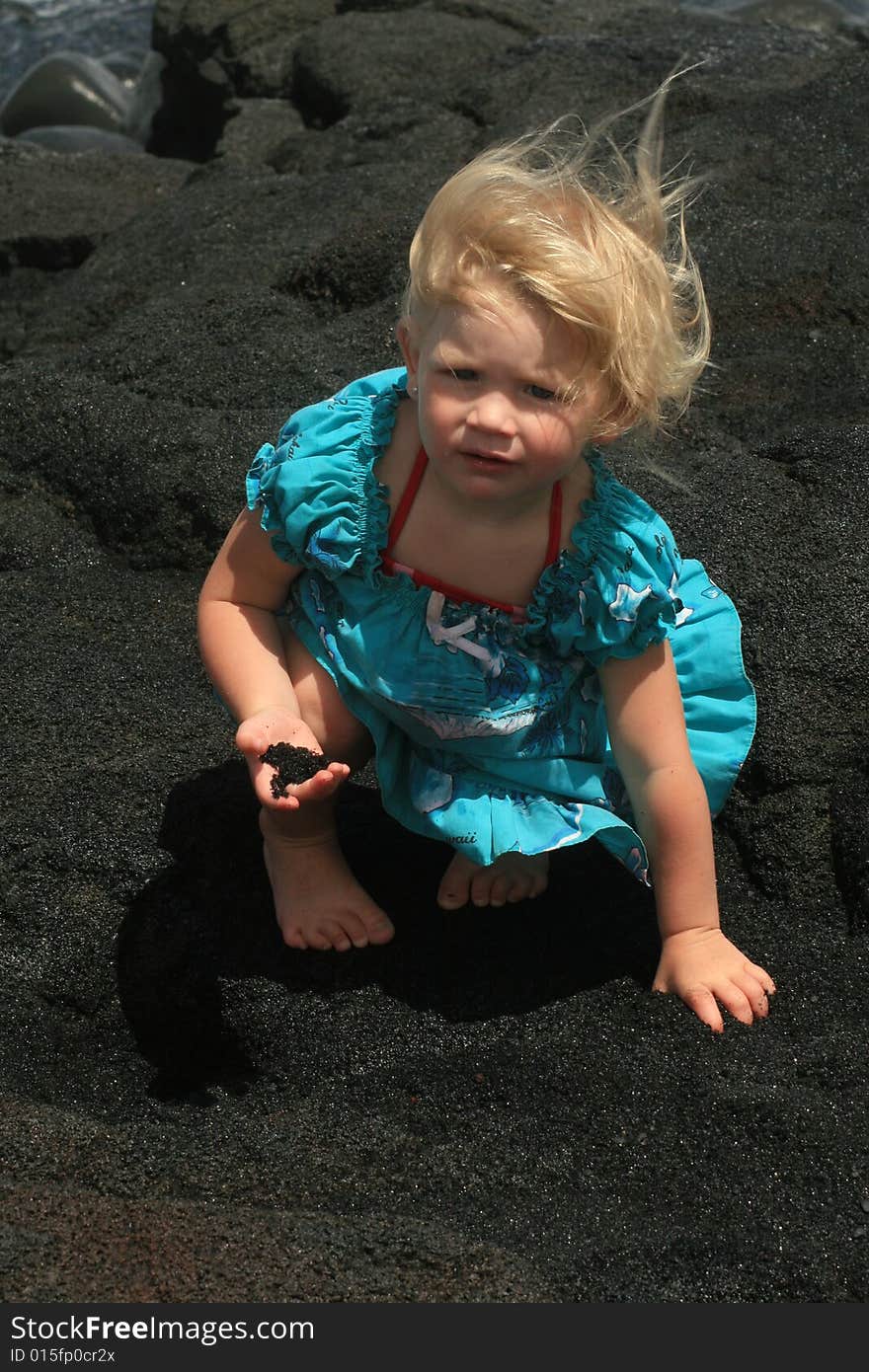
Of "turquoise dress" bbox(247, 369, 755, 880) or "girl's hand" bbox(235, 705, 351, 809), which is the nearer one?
"girl's hand" bbox(235, 705, 351, 809)

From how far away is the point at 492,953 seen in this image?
2.50 m

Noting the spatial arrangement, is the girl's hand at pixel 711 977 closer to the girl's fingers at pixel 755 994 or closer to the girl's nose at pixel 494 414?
the girl's fingers at pixel 755 994

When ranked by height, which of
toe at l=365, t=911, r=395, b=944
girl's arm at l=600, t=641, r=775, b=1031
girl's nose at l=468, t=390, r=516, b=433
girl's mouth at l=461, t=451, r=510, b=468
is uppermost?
girl's nose at l=468, t=390, r=516, b=433

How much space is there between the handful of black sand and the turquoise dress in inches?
7.6

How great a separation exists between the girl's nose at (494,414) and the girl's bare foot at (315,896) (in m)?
0.74

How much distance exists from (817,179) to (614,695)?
8.16 feet

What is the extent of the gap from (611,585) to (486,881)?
1.88 ft

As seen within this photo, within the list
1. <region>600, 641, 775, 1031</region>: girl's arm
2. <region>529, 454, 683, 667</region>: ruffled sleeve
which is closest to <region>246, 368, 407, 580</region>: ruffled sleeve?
<region>529, 454, 683, 667</region>: ruffled sleeve

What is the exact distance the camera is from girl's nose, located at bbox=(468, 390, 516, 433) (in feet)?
6.72

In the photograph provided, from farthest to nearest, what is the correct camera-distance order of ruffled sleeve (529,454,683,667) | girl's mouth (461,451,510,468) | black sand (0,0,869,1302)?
ruffled sleeve (529,454,683,667) < girl's mouth (461,451,510,468) < black sand (0,0,869,1302)

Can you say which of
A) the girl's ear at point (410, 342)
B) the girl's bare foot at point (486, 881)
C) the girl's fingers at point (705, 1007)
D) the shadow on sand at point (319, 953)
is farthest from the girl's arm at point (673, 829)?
the girl's ear at point (410, 342)

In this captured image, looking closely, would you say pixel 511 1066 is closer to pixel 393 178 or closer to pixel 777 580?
pixel 777 580

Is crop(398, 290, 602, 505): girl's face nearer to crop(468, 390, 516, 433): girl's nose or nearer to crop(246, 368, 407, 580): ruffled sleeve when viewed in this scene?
crop(468, 390, 516, 433): girl's nose

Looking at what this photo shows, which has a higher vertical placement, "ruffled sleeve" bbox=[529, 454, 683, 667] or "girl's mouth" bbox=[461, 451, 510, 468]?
"girl's mouth" bbox=[461, 451, 510, 468]
